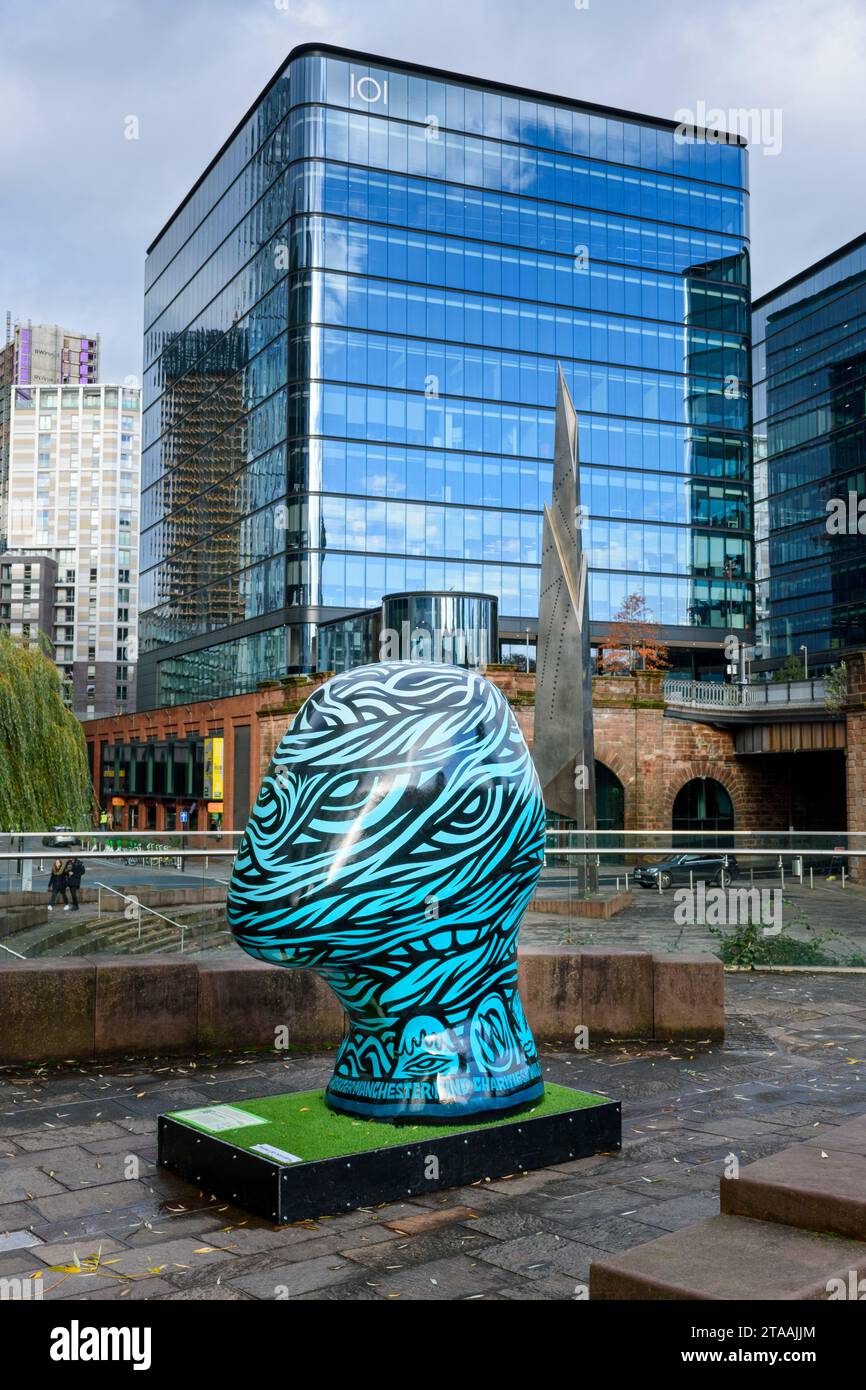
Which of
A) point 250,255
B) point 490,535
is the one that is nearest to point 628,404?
point 490,535

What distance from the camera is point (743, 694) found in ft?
141

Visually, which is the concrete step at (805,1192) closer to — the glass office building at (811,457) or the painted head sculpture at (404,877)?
the painted head sculpture at (404,877)

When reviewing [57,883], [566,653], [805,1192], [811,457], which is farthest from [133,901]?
[811,457]

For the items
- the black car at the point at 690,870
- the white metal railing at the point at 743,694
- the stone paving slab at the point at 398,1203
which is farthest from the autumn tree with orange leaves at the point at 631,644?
the stone paving slab at the point at 398,1203

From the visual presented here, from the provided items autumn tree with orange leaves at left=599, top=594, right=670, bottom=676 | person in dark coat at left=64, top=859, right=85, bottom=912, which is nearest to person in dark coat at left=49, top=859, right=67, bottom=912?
person in dark coat at left=64, top=859, right=85, bottom=912

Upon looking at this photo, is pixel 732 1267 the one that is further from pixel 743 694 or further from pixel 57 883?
pixel 743 694

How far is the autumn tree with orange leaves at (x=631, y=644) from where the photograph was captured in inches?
2411

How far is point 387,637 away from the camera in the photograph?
40.4 metres

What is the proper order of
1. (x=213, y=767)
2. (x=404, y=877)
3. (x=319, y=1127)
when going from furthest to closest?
(x=213, y=767) < (x=319, y=1127) < (x=404, y=877)

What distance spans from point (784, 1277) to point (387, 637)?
36.7 metres

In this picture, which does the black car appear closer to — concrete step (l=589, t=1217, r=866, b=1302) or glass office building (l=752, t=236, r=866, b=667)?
concrete step (l=589, t=1217, r=866, b=1302)

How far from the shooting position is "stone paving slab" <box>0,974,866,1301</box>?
4.90 m

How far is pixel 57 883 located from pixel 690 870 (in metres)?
6.26
